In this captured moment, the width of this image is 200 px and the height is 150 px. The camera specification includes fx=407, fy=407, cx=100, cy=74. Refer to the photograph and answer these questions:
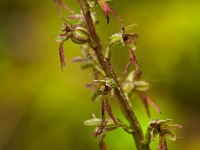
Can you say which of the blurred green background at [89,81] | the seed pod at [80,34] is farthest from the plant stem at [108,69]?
the blurred green background at [89,81]

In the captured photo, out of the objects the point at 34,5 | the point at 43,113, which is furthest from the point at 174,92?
the point at 34,5

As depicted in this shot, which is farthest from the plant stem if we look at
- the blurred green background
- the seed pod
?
the blurred green background

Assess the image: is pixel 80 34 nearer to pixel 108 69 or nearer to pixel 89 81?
pixel 108 69

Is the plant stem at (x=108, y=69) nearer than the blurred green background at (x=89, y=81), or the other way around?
the plant stem at (x=108, y=69)

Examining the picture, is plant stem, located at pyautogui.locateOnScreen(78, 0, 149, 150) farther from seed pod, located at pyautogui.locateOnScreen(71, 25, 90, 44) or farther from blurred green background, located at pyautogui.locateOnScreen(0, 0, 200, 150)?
blurred green background, located at pyautogui.locateOnScreen(0, 0, 200, 150)

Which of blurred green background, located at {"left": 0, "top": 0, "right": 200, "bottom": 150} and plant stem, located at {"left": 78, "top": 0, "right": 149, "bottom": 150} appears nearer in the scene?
plant stem, located at {"left": 78, "top": 0, "right": 149, "bottom": 150}

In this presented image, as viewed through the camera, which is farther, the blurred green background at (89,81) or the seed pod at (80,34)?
the blurred green background at (89,81)

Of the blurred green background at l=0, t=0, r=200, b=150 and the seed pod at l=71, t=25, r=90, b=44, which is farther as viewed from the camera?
the blurred green background at l=0, t=0, r=200, b=150

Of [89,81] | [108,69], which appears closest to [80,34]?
[108,69]

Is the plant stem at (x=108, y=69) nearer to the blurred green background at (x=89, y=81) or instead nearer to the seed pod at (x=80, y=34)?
the seed pod at (x=80, y=34)
